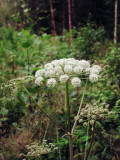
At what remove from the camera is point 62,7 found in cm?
1430

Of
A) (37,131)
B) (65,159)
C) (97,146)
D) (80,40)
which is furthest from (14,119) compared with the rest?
(80,40)

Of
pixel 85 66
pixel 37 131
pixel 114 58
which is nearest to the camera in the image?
pixel 85 66

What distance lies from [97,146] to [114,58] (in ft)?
9.03

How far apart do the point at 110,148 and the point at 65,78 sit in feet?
4.63

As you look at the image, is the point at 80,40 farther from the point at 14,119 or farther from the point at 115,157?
the point at 115,157

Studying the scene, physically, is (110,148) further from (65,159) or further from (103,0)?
(103,0)

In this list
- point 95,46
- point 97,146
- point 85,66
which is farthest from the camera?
point 95,46

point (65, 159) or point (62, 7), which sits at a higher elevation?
point (62, 7)

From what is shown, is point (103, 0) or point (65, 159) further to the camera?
point (103, 0)

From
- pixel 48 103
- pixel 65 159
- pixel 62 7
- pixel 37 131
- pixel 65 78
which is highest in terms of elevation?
pixel 62 7

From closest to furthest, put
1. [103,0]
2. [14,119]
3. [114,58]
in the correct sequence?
[14,119], [114,58], [103,0]

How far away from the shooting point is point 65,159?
1967 millimetres

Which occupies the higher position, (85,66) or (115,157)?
(85,66)

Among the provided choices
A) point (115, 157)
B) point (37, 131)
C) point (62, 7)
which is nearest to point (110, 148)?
point (115, 157)
